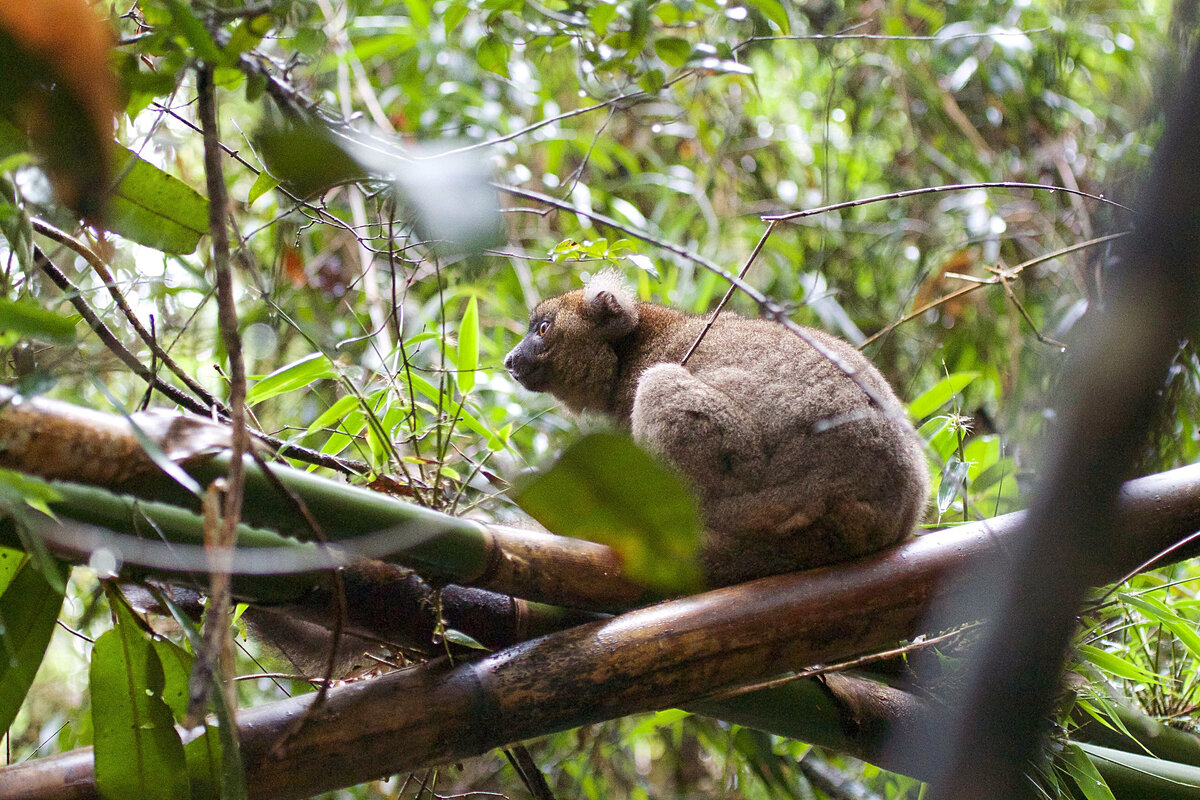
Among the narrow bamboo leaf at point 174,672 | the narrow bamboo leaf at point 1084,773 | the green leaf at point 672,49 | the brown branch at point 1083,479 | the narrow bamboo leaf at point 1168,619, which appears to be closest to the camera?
the brown branch at point 1083,479

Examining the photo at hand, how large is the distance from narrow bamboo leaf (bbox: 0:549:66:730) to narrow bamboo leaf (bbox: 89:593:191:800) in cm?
10

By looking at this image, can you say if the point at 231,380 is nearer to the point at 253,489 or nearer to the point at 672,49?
the point at 253,489

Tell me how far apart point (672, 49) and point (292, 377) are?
1716 mm

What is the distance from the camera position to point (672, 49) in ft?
9.79

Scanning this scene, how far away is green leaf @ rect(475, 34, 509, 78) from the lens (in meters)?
3.28

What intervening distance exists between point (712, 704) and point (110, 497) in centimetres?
151

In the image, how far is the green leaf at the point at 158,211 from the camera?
1812 millimetres

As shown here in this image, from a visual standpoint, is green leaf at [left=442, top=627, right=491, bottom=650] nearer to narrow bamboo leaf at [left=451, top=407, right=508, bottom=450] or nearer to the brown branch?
narrow bamboo leaf at [left=451, top=407, right=508, bottom=450]

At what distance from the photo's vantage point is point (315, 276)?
4.55 metres

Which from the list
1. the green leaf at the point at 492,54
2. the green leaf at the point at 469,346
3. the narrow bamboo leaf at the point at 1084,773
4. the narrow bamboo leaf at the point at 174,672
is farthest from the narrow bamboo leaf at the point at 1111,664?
the green leaf at the point at 492,54

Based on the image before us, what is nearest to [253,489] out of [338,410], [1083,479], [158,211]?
[158,211]

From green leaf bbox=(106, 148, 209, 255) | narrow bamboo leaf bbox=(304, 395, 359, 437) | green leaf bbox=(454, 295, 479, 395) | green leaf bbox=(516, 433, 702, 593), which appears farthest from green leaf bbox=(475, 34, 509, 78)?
green leaf bbox=(516, 433, 702, 593)

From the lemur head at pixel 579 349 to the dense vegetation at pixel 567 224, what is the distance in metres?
0.22

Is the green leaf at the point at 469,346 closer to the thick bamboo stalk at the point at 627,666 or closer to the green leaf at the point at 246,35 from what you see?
the thick bamboo stalk at the point at 627,666
